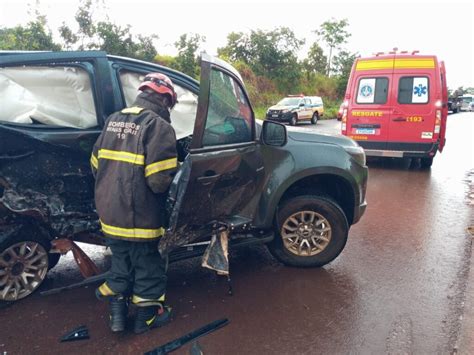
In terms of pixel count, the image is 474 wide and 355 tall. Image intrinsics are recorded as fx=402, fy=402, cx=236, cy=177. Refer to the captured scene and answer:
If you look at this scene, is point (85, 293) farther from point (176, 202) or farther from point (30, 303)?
point (176, 202)

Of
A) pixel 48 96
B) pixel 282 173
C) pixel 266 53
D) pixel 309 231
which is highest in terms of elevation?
pixel 266 53

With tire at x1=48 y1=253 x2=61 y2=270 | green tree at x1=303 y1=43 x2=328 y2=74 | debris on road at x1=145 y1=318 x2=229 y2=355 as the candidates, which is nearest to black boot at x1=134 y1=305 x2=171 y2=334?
debris on road at x1=145 y1=318 x2=229 y2=355

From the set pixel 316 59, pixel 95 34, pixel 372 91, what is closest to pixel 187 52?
pixel 95 34

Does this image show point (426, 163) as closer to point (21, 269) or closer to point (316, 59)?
point (21, 269)

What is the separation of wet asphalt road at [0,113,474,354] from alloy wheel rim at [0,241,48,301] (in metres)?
0.11

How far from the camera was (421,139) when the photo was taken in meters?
8.52

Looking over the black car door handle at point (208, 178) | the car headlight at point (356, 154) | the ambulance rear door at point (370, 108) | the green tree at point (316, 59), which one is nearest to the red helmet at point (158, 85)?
the black car door handle at point (208, 178)

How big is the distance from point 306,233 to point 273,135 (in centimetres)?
104

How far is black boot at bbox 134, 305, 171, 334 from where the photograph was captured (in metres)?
2.90

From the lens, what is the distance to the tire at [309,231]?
3797 mm

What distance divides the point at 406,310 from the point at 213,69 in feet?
7.92

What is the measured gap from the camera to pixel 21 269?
10.6 feet

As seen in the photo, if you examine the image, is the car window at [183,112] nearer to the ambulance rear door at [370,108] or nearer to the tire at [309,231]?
the tire at [309,231]

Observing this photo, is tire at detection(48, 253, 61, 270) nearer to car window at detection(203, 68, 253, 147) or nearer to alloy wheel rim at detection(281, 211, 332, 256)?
car window at detection(203, 68, 253, 147)
